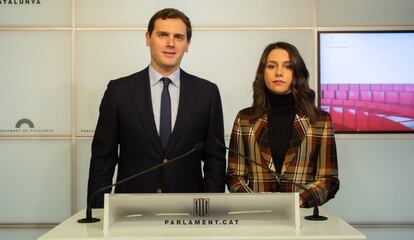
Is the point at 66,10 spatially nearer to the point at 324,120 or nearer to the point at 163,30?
the point at 163,30

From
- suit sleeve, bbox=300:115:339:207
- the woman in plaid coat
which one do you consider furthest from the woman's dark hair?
suit sleeve, bbox=300:115:339:207

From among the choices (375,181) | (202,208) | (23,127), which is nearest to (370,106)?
(375,181)

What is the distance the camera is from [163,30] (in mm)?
2328

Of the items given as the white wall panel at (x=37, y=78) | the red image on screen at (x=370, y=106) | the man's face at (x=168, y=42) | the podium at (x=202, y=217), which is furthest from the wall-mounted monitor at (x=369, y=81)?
the podium at (x=202, y=217)

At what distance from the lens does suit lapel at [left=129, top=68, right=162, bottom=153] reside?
225cm

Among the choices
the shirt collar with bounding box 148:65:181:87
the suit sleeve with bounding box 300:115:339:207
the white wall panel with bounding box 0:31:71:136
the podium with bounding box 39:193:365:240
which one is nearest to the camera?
the podium with bounding box 39:193:365:240

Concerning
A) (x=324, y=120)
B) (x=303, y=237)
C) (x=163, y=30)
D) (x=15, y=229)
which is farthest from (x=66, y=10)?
(x=303, y=237)

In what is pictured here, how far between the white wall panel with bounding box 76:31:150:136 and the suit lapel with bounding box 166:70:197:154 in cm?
100

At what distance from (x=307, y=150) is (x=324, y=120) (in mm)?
172

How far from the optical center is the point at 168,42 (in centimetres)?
231

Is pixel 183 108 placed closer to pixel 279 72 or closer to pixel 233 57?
pixel 279 72

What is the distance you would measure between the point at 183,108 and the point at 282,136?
50cm

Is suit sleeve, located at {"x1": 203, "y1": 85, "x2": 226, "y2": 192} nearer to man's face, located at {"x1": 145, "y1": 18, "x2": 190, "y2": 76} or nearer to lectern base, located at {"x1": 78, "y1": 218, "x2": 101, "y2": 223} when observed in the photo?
man's face, located at {"x1": 145, "y1": 18, "x2": 190, "y2": 76}

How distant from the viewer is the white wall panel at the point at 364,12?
333 centimetres
